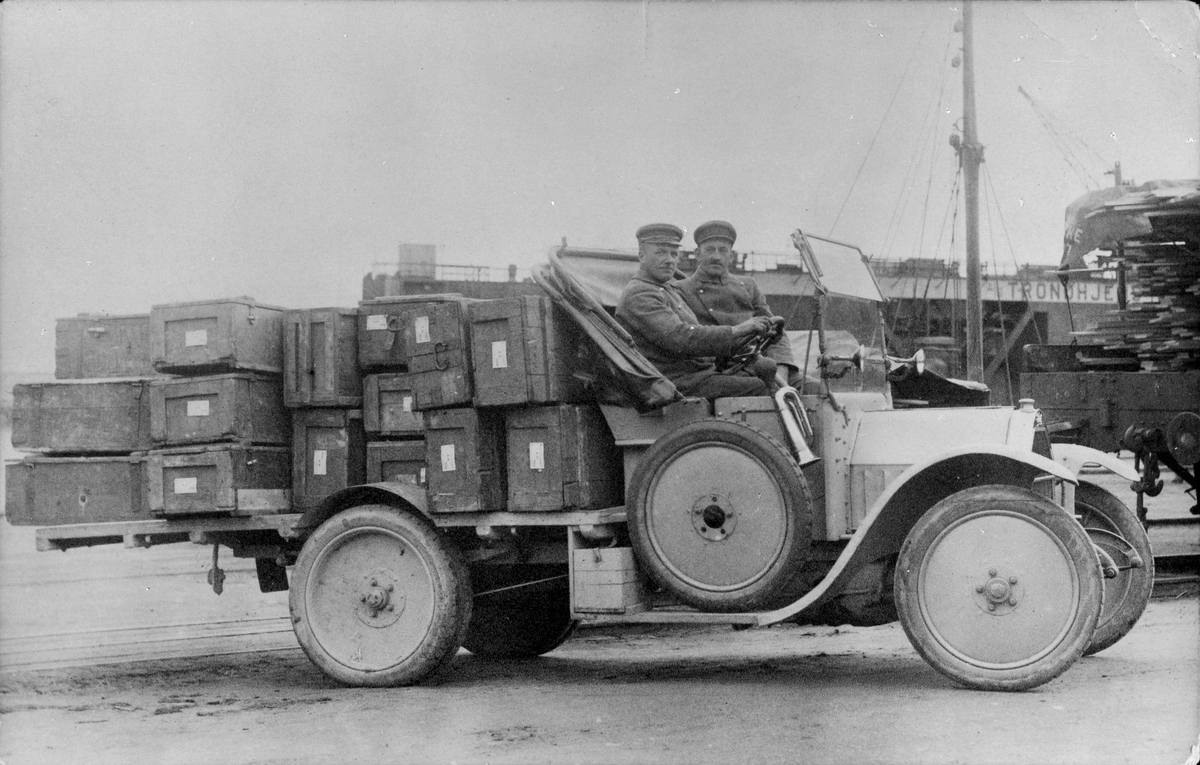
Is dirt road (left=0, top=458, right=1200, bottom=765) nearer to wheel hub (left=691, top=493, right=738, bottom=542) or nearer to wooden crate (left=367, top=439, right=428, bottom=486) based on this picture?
wheel hub (left=691, top=493, right=738, bottom=542)

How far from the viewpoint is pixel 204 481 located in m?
7.25

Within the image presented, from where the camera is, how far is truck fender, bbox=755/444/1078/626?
20.1 feet

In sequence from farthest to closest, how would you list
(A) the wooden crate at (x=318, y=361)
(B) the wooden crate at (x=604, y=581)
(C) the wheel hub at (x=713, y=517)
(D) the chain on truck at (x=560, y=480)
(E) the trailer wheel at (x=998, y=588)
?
(A) the wooden crate at (x=318, y=361) → (B) the wooden crate at (x=604, y=581) → (C) the wheel hub at (x=713, y=517) → (D) the chain on truck at (x=560, y=480) → (E) the trailer wheel at (x=998, y=588)

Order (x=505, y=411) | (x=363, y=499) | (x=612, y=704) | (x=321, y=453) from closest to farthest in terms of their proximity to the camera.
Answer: (x=612, y=704), (x=505, y=411), (x=363, y=499), (x=321, y=453)

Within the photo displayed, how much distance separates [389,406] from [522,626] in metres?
1.90

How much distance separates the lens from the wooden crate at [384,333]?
7.61 meters

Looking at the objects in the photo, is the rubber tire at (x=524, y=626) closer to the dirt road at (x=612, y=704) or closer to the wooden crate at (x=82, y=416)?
the dirt road at (x=612, y=704)

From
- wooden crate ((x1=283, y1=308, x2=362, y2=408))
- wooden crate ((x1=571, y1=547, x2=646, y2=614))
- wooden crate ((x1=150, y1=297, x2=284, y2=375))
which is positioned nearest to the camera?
wooden crate ((x1=571, y1=547, x2=646, y2=614))

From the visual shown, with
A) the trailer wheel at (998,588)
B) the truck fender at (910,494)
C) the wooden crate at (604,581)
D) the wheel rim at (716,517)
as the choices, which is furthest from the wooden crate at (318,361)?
the trailer wheel at (998,588)

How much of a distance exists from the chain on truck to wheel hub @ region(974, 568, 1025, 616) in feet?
0.03

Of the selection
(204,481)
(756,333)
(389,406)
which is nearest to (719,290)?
(756,333)

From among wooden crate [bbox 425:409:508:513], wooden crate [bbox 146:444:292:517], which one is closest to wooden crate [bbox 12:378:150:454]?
wooden crate [bbox 146:444:292:517]

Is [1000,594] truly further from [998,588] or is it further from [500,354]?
[500,354]

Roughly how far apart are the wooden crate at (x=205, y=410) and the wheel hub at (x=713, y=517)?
289 cm
